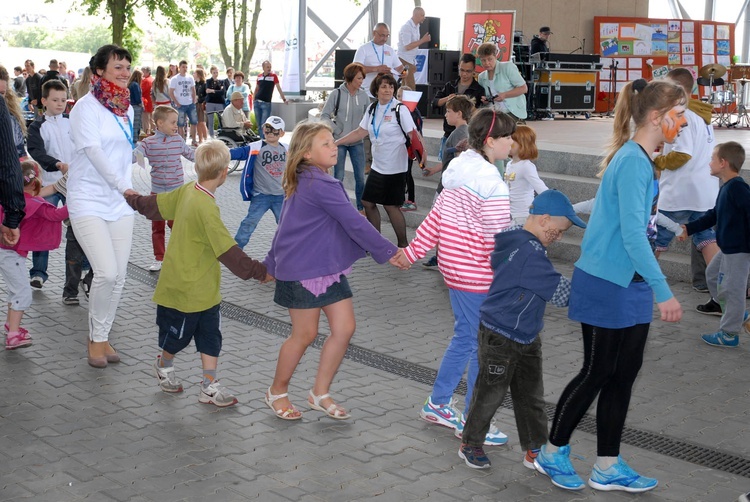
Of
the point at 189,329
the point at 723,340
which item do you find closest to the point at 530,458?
the point at 189,329

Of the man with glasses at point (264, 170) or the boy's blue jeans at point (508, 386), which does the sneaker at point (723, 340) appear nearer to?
the boy's blue jeans at point (508, 386)

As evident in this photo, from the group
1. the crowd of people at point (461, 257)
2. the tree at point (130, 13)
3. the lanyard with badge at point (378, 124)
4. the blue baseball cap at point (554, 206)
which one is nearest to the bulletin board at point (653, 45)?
the tree at point (130, 13)

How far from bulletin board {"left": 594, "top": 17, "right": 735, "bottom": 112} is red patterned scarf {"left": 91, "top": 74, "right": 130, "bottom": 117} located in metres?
20.0

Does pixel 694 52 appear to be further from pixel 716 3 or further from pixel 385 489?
pixel 385 489

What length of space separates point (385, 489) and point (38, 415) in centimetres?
218

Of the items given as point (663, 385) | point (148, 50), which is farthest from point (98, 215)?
point (148, 50)

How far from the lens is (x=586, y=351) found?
4246 mm

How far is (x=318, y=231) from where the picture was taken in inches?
196

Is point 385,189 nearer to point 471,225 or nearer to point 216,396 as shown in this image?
point 216,396

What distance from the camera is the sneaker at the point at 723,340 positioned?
22.7ft

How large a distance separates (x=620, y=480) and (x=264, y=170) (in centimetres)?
562

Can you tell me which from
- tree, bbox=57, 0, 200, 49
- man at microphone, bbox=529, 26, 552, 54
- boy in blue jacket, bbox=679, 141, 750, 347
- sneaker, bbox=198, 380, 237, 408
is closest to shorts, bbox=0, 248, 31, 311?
sneaker, bbox=198, 380, 237, 408

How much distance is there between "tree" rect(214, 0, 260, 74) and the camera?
3803 centimetres

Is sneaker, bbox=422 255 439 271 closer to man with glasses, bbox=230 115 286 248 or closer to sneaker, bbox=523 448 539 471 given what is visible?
man with glasses, bbox=230 115 286 248
